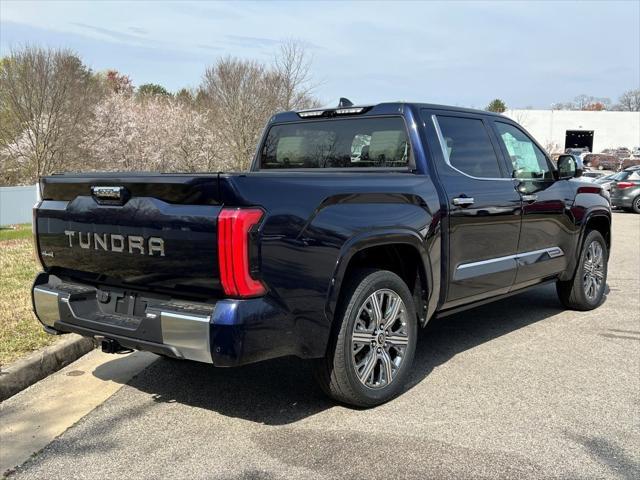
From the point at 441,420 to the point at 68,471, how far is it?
2.15m

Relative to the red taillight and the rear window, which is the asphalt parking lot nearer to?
the red taillight

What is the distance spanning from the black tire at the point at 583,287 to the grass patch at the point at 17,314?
5102 millimetres

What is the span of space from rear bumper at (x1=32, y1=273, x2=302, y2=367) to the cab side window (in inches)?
121

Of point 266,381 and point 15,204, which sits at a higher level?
point 15,204

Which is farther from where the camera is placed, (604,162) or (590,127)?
(590,127)

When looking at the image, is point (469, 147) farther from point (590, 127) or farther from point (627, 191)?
point (590, 127)

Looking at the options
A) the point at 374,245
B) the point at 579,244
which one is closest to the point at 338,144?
the point at 374,245

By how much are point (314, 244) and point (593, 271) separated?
455 cm

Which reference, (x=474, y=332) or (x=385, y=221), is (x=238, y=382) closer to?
(x=385, y=221)

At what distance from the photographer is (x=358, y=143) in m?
4.91

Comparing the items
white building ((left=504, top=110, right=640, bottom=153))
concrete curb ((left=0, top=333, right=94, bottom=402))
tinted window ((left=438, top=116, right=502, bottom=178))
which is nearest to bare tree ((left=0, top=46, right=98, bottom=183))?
concrete curb ((left=0, top=333, right=94, bottom=402))

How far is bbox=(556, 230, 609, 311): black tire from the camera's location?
6.45 m

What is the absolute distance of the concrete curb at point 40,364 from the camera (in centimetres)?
415

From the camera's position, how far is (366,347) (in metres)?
3.92
